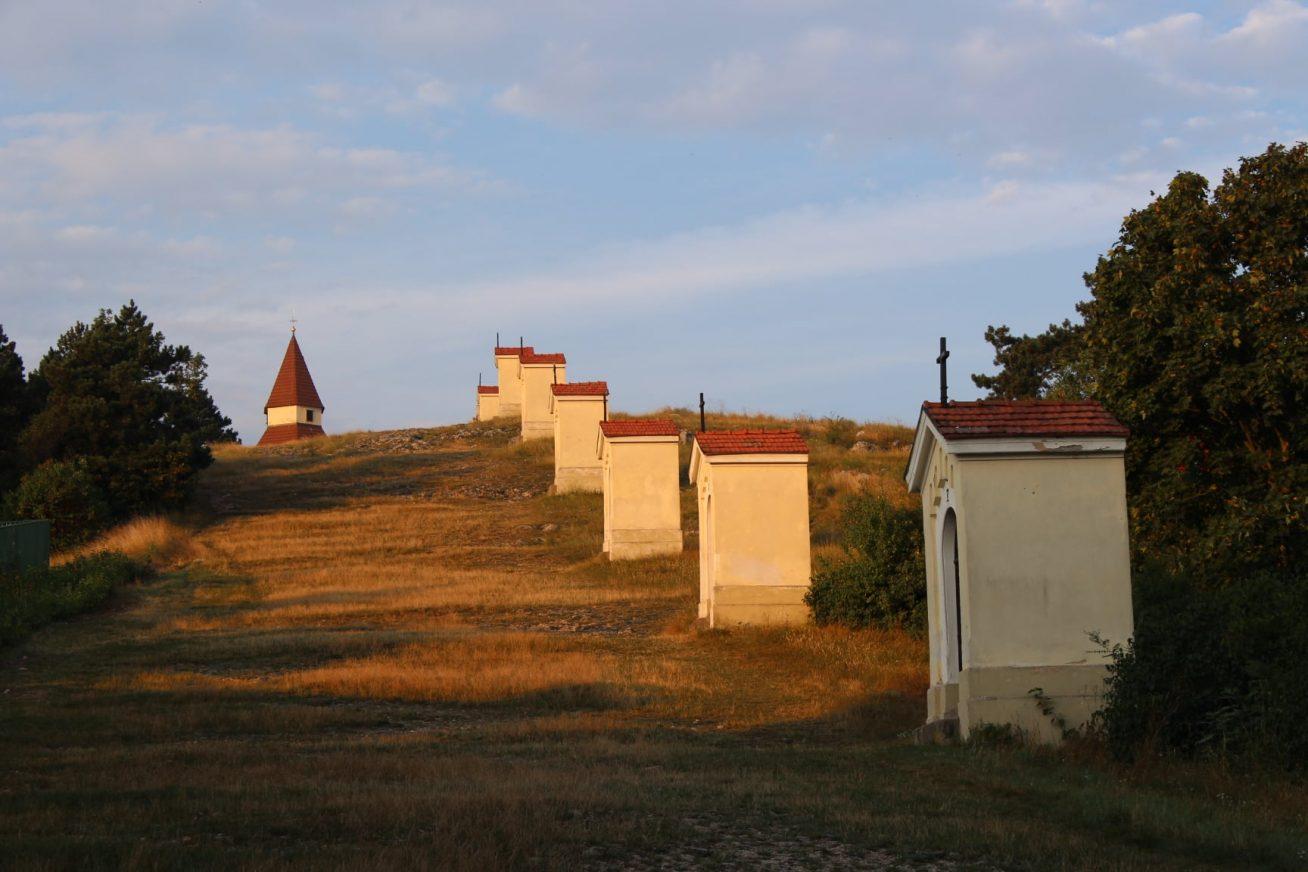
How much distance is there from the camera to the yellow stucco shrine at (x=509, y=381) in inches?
2638

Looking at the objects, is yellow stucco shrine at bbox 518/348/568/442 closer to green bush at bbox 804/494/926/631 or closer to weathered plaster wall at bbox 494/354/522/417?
weathered plaster wall at bbox 494/354/522/417

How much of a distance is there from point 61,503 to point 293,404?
1879 inches

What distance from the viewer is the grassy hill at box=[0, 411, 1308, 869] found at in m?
8.80

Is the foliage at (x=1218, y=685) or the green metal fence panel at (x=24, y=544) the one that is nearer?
the foliage at (x=1218, y=685)

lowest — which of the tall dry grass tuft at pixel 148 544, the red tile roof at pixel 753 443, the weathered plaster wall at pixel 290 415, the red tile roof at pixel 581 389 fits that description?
the tall dry grass tuft at pixel 148 544

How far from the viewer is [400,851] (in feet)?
26.4

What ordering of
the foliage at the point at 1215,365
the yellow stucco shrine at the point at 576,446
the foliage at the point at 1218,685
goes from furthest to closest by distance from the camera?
the yellow stucco shrine at the point at 576,446
the foliage at the point at 1215,365
the foliage at the point at 1218,685

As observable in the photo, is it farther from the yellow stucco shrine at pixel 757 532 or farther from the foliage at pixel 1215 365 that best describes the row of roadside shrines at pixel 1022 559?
the yellow stucco shrine at pixel 757 532

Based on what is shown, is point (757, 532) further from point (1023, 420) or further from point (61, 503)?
point (61, 503)

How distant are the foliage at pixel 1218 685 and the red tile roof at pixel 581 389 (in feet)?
110

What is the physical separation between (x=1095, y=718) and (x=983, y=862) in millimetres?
5333

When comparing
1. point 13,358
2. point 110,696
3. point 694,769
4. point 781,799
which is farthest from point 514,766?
point 13,358

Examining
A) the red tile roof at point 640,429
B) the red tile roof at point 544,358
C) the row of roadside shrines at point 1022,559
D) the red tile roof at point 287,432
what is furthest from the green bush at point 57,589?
the red tile roof at point 287,432

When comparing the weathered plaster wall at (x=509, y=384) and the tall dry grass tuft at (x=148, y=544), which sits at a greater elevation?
the weathered plaster wall at (x=509, y=384)
